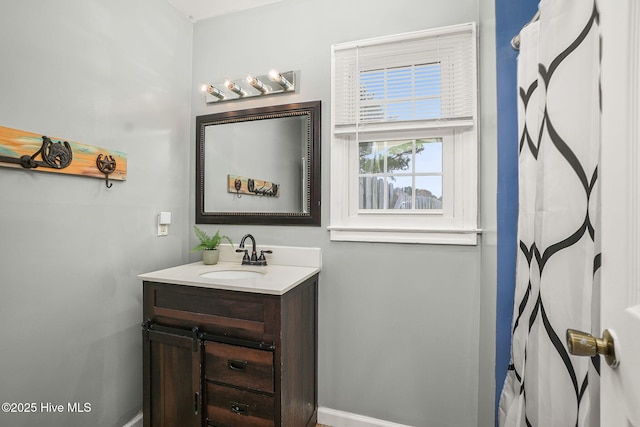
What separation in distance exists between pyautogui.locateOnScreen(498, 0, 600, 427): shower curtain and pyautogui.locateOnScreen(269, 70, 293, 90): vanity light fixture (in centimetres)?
134

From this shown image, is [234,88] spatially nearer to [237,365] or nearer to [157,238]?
[157,238]

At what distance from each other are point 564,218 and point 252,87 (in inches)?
72.6

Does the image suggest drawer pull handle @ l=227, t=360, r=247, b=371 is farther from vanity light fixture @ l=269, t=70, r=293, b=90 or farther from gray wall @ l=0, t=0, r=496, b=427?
vanity light fixture @ l=269, t=70, r=293, b=90

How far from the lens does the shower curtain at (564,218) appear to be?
63 centimetres

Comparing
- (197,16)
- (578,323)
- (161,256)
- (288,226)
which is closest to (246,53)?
(197,16)

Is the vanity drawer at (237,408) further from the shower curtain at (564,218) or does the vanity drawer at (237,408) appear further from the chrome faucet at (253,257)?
the shower curtain at (564,218)

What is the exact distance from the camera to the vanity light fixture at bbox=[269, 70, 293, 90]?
1.76m

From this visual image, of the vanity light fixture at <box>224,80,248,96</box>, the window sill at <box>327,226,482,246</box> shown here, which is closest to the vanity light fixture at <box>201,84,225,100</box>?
the vanity light fixture at <box>224,80,248,96</box>

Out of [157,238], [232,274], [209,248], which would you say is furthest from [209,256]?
[157,238]

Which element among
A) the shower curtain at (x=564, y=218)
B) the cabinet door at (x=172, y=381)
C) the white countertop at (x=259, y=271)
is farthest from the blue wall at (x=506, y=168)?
the cabinet door at (x=172, y=381)

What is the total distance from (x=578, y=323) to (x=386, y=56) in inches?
62.0

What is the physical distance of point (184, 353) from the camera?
147 centimetres

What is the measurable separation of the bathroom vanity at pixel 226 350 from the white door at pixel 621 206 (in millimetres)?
1062

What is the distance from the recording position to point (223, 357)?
4.57 ft
